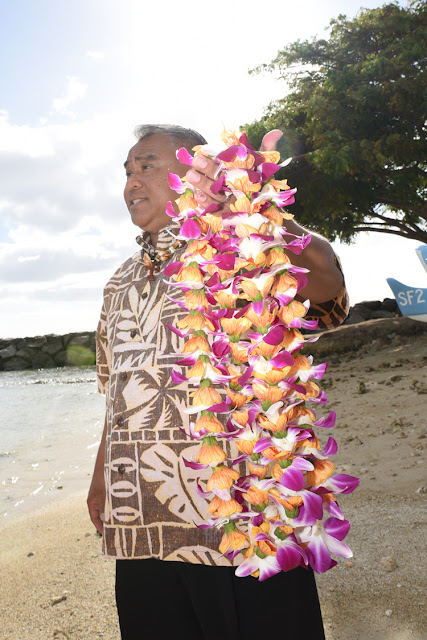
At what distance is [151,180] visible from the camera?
2.00 meters

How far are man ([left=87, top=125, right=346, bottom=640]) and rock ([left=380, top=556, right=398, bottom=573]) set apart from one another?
5.68 feet

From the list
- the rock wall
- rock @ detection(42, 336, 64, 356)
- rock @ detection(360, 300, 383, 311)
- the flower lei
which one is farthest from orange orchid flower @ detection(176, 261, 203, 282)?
rock @ detection(42, 336, 64, 356)

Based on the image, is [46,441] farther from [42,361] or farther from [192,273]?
[42,361]

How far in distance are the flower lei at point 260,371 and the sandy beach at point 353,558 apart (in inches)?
76.4

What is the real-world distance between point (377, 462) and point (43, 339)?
21801mm

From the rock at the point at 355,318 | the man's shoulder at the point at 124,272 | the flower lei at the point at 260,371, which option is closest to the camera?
the flower lei at the point at 260,371

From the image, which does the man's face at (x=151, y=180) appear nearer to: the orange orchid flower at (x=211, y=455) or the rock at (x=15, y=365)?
the orange orchid flower at (x=211, y=455)

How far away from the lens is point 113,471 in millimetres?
1856

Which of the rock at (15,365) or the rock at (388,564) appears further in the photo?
the rock at (15,365)

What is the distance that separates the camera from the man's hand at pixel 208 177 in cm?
119

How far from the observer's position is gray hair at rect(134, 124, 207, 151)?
Answer: 205 centimetres

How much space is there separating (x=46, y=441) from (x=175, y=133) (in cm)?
801

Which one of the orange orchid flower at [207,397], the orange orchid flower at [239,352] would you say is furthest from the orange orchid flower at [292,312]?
the orange orchid flower at [207,397]

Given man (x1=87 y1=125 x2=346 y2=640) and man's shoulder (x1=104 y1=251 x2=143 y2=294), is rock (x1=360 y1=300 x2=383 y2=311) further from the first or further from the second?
Result: man (x1=87 y1=125 x2=346 y2=640)
